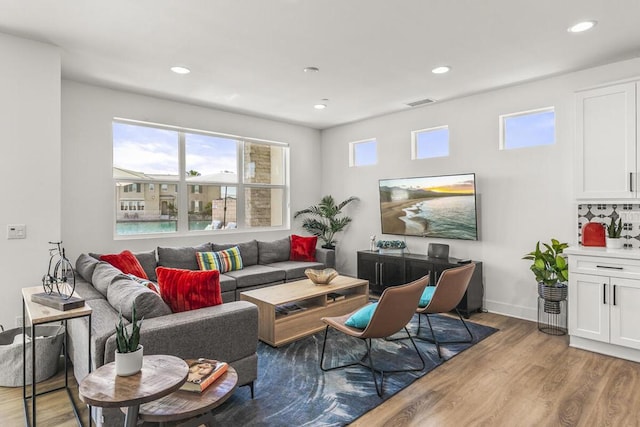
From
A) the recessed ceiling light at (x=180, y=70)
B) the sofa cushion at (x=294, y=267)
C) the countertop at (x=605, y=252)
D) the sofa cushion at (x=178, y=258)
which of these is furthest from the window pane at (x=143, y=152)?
the countertop at (x=605, y=252)

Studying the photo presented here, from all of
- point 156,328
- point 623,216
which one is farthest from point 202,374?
point 623,216

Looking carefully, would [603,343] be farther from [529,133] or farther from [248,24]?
[248,24]

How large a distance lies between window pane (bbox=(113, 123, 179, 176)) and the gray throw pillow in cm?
107

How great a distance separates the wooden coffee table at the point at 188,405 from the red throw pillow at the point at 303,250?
407 cm

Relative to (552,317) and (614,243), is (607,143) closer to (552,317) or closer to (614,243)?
(614,243)

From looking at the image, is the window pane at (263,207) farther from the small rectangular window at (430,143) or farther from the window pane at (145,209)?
the small rectangular window at (430,143)

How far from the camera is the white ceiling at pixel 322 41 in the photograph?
2740 millimetres

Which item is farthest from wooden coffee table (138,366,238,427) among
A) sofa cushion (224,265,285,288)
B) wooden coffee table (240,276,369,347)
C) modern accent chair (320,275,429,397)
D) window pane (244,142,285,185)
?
window pane (244,142,285,185)

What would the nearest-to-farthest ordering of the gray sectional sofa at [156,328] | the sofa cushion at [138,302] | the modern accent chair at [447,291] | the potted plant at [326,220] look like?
the gray sectional sofa at [156,328]
the sofa cushion at [138,302]
the modern accent chair at [447,291]
the potted plant at [326,220]

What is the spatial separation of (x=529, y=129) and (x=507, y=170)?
539mm

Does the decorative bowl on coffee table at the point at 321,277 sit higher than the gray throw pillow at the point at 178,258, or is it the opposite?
the gray throw pillow at the point at 178,258

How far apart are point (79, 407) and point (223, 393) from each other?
63.4 inches

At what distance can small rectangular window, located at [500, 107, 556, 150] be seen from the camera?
4.32 metres

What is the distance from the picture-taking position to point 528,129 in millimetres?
4504
